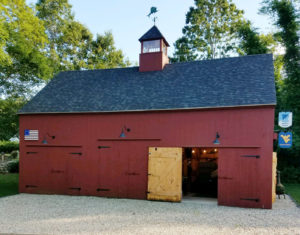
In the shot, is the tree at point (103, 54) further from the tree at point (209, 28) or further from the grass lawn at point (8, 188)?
the grass lawn at point (8, 188)

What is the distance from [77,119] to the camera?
11398 mm

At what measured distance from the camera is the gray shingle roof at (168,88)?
1002 centimetres

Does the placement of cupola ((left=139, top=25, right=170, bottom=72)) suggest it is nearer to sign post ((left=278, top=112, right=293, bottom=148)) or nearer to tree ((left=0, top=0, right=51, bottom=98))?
sign post ((left=278, top=112, right=293, bottom=148))

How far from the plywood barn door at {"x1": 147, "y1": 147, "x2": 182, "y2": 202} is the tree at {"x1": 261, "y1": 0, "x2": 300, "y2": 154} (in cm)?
987

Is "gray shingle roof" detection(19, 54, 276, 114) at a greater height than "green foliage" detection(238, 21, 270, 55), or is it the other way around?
"green foliage" detection(238, 21, 270, 55)

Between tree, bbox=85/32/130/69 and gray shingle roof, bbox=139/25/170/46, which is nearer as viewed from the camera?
gray shingle roof, bbox=139/25/170/46

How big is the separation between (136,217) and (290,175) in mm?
11513

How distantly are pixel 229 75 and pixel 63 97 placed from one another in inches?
294

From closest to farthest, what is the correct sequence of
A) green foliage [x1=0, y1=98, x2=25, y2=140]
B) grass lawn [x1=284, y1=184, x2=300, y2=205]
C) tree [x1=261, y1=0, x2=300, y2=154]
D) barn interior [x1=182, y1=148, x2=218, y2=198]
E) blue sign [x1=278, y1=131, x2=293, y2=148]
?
blue sign [x1=278, y1=131, x2=293, y2=148]
grass lawn [x1=284, y1=184, x2=300, y2=205]
barn interior [x1=182, y1=148, x2=218, y2=198]
green foliage [x1=0, y1=98, x2=25, y2=140]
tree [x1=261, y1=0, x2=300, y2=154]

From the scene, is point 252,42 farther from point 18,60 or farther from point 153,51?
point 18,60

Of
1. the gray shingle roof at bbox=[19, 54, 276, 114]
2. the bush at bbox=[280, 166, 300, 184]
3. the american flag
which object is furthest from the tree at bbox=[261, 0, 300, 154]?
the american flag

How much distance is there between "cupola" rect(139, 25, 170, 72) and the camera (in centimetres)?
1310

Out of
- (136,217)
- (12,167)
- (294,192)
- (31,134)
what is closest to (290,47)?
(294,192)

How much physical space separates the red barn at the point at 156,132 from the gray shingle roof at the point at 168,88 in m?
0.04
